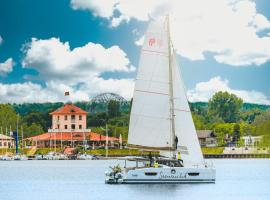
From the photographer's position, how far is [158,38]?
56.5m

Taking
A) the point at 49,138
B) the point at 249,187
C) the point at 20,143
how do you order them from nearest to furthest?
the point at 249,187, the point at 49,138, the point at 20,143

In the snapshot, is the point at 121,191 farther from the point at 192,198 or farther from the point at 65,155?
the point at 65,155

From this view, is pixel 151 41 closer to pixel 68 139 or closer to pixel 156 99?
pixel 156 99

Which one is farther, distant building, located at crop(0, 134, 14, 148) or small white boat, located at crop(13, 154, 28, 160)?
distant building, located at crop(0, 134, 14, 148)

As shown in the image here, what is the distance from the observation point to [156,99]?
56.5m

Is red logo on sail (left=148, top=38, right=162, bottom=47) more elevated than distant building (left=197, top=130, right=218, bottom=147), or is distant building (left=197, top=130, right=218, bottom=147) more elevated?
red logo on sail (left=148, top=38, right=162, bottom=47)

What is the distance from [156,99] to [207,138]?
136m

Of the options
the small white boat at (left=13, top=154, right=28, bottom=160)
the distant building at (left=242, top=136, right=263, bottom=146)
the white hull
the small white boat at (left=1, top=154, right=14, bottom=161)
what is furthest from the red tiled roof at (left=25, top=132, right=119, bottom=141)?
the white hull

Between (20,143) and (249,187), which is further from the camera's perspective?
(20,143)

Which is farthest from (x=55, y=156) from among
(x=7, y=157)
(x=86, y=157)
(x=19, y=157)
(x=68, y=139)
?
(x=68, y=139)

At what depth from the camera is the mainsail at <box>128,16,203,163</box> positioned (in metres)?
56.5

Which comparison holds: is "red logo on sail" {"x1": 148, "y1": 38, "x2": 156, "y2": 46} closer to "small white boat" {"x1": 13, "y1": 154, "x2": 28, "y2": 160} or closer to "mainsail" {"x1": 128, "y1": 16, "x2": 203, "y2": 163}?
"mainsail" {"x1": 128, "y1": 16, "x2": 203, "y2": 163}

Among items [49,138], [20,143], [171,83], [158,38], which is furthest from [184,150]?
[20,143]

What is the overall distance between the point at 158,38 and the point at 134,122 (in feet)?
24.6
